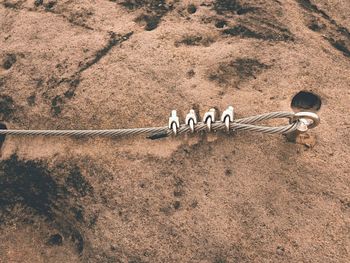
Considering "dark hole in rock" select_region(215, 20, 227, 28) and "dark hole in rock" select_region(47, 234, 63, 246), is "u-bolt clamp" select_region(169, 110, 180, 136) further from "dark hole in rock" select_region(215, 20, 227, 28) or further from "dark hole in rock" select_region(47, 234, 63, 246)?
"dark hole in rock" select_region(47, 234, 63, 246)

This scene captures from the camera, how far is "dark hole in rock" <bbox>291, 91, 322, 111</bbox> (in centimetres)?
164

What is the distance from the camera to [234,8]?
6.00 feet

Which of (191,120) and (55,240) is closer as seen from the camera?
(191,120)

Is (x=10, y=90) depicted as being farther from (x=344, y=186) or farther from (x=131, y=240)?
(x=344, y=186)

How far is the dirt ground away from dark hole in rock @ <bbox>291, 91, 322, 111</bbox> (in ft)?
0.08

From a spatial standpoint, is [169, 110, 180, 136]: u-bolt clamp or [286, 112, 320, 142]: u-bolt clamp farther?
[169, 110, 180, 136]: u-bolt clamp

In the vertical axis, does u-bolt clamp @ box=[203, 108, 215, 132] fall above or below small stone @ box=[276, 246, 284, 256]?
above

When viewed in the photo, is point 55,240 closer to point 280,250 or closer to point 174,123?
point 174,123

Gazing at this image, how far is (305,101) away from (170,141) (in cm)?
57

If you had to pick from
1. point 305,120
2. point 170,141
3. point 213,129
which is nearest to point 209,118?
point 213,129

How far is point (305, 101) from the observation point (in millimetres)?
1653

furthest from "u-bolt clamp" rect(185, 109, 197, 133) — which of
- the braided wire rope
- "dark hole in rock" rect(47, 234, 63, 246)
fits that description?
"dark hole in rock" rect(47, 234, 63, 246)

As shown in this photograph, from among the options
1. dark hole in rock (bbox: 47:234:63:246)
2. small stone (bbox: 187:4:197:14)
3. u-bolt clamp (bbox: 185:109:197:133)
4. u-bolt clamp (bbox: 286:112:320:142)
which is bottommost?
dark hole in rock (bbox: 47:234:63:246)

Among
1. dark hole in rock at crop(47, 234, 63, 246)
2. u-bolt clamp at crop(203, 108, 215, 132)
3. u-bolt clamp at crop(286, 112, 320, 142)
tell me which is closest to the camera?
u-bolt clamp at crop(286, 112, 320, 142)
